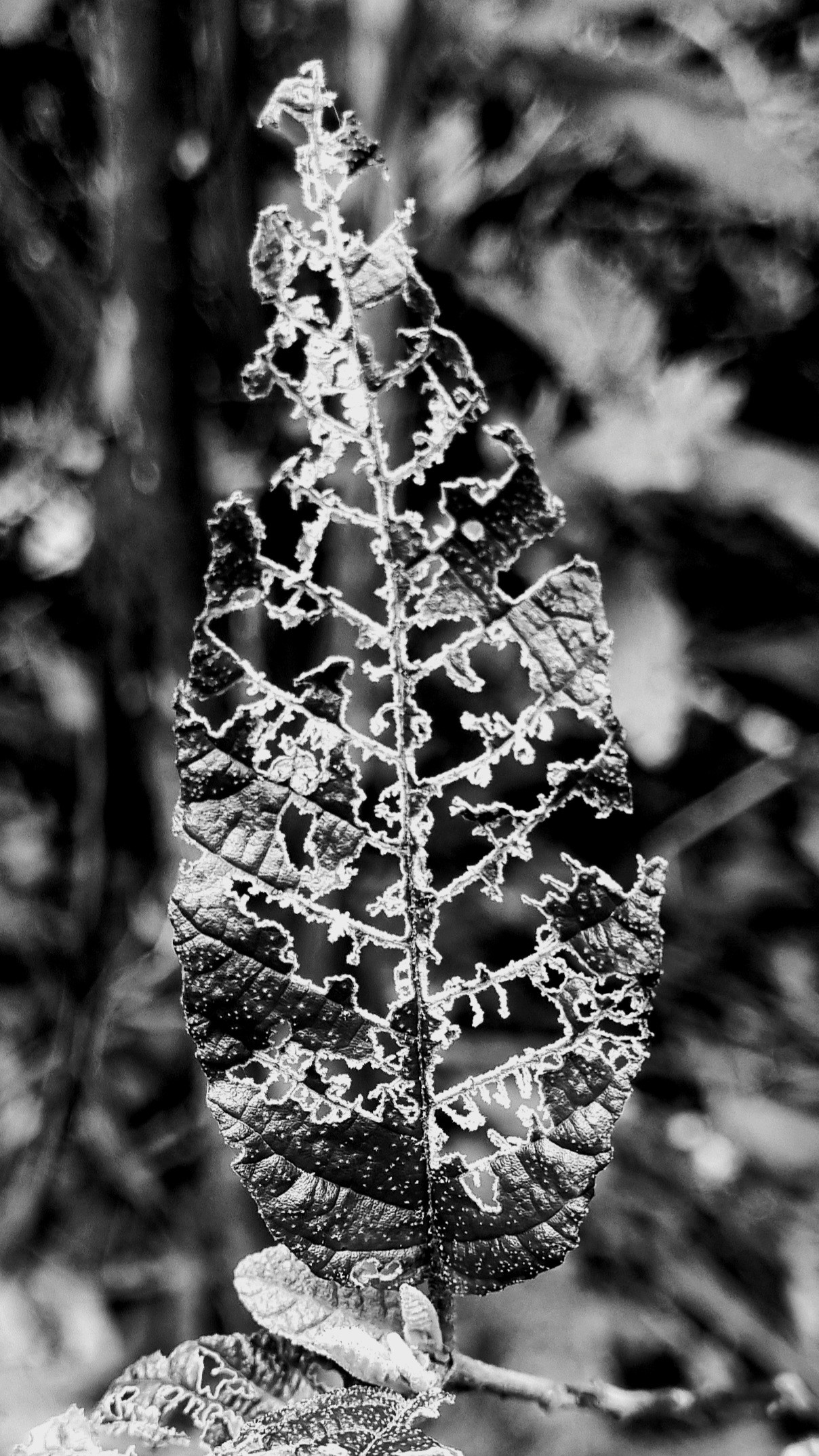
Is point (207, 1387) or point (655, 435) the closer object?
point (207, 1387)

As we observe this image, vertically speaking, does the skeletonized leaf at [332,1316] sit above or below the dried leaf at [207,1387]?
above

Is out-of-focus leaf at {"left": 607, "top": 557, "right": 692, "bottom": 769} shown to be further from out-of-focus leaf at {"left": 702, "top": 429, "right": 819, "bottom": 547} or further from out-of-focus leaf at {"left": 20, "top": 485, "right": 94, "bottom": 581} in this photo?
out-of-focus leaf at {"left": 20, "top": 485, "right": 94, "bottom": 581}

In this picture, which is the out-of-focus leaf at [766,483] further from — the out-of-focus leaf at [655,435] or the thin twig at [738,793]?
the thin twig at [738,793]

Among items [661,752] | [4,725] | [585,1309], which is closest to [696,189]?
[661,752]

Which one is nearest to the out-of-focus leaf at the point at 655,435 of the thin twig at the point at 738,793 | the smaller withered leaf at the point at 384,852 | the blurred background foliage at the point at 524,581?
the blurred background foliage at the point at 524,581

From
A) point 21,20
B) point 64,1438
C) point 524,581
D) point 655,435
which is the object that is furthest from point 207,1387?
point 21,20

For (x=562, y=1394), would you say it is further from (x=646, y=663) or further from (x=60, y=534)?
(x=60, y=534)
